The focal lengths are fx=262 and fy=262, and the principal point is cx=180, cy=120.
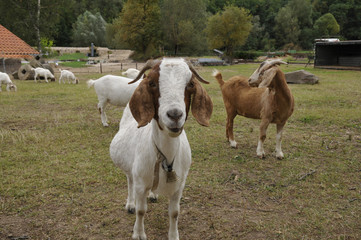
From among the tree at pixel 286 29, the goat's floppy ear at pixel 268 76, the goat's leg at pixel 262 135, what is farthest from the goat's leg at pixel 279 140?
the tree at pixel 286 29

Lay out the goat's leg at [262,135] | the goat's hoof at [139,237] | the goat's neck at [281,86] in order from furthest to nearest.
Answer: the goat's leg at [262,135], the goat's neck at [281,86], the goat's hoof at [139,237]

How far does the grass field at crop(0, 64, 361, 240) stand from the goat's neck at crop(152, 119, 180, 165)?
1279mm

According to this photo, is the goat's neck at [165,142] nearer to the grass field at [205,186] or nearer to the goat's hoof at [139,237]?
the goat's hoof at [139,237]

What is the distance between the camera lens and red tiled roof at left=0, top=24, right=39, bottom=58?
747 inches

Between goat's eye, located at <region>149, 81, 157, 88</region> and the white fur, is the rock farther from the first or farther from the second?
goat's eye, located at <region>149, 81, 157, 88</region>

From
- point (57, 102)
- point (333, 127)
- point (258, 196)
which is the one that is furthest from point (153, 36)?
point (258, 196)

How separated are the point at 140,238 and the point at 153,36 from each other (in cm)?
3950

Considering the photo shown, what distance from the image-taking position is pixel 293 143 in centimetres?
611

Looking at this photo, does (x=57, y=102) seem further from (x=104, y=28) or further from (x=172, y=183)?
(x=104, y=28)

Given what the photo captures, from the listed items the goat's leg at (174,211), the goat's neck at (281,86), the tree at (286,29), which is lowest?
the goat's leg at (174,211)

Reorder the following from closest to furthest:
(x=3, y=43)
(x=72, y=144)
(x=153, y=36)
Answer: (x=72, y=144), (x=3, y=43), (x=153, y=36)

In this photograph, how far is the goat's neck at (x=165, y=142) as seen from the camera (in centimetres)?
227

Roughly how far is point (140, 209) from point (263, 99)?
3.66m

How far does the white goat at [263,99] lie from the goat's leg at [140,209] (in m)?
3.10
